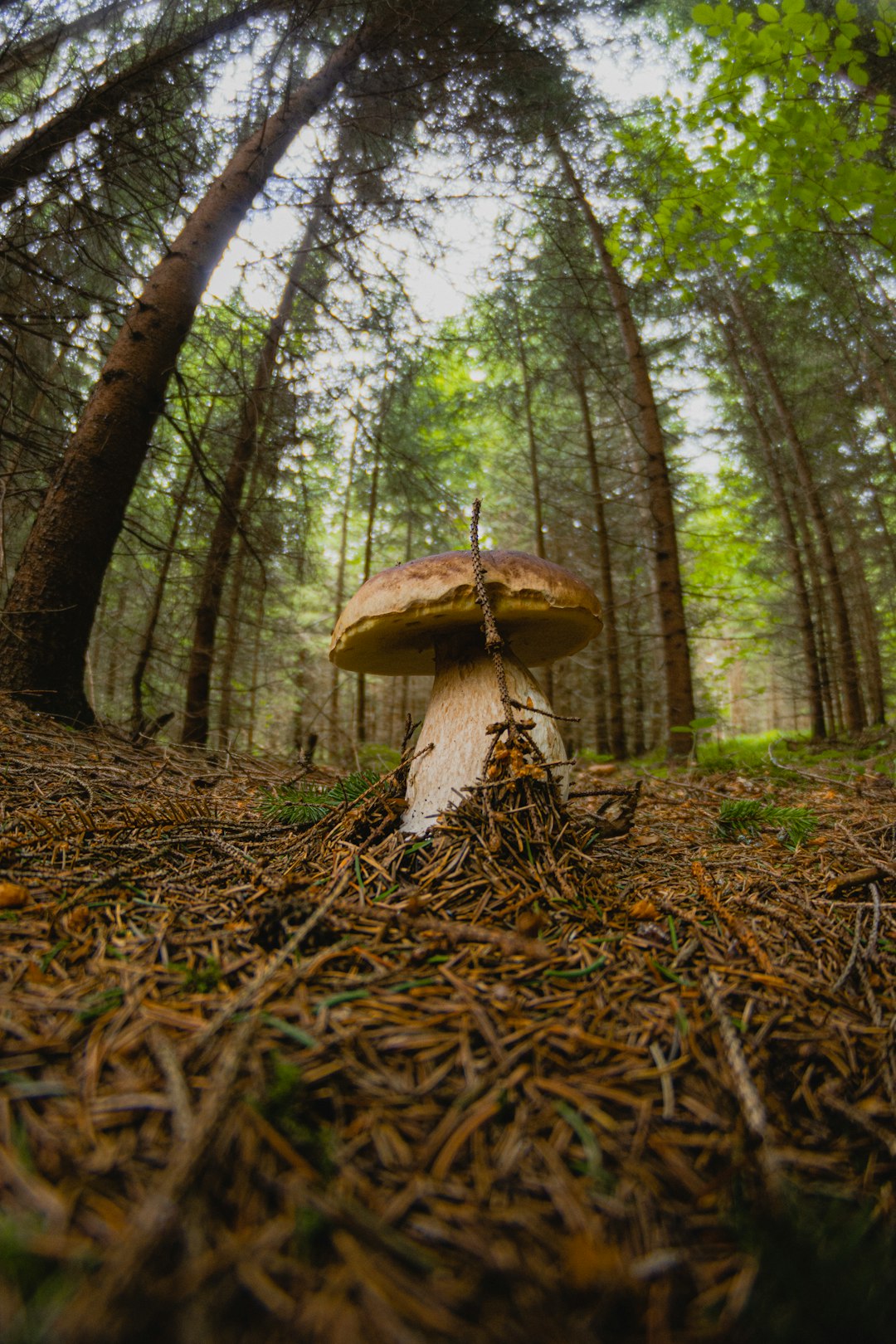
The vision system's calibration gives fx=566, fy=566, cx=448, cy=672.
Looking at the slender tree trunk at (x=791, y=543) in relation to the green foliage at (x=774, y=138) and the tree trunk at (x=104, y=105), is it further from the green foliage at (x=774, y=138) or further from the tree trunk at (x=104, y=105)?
the tree trunk at (x=104, y=105)

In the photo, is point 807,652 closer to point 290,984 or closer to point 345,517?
point 345,517

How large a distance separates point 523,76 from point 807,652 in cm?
863

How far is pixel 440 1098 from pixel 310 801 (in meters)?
1.60

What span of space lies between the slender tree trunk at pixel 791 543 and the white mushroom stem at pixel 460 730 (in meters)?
8.89

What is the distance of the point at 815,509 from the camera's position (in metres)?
10.0

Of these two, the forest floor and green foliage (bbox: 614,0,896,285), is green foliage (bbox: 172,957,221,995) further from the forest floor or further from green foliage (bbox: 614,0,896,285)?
green foliage (bbox: 614,0,896,285)

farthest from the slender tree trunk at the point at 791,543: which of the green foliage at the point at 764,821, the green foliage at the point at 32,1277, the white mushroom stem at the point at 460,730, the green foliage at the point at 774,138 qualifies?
the green foliage at the point at 32,1277

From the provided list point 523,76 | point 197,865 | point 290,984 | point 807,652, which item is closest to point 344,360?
point 523,76

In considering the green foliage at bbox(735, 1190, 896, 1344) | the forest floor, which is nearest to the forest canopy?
the forest floor

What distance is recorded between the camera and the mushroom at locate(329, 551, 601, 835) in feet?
6.98

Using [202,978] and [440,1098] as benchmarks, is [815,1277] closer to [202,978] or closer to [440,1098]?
[440,1098]

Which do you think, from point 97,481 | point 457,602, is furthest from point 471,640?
point 97,481

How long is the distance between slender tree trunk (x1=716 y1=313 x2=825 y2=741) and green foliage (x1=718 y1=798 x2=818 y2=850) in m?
8.12

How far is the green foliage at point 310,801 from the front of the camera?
2.23 metres
